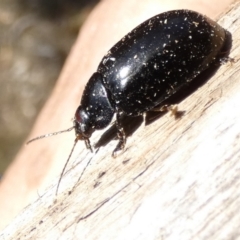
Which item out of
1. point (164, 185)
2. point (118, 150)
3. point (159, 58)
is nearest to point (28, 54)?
point (159, 58)

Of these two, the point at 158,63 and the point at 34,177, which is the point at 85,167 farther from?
the point at 34,177

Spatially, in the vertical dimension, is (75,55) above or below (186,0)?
above

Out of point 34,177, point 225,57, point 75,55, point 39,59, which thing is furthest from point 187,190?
point 39,59

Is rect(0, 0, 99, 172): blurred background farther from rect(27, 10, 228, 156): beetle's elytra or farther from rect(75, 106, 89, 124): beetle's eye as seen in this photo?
rect(27, 10, 228, 156): beetle's elytra

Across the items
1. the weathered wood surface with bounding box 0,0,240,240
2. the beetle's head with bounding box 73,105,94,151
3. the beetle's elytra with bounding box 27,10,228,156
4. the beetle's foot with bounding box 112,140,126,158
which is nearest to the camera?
the weathered wood surface with bounding box 0,0,240,240

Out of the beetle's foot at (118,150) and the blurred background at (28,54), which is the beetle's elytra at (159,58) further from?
the blurred background at (28,54)

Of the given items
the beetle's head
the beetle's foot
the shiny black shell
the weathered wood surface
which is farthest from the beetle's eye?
the beetle's foot

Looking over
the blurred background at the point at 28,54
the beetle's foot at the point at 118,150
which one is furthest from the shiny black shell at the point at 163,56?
the blurred background at the point at 28,54
